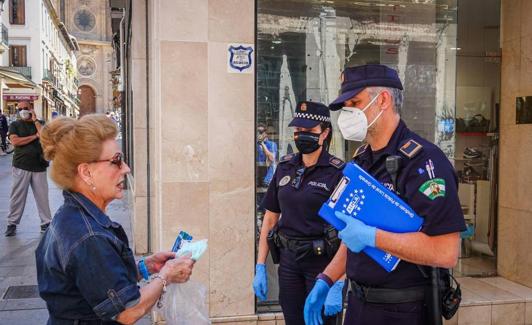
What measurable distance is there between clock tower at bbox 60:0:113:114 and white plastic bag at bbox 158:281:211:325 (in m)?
110

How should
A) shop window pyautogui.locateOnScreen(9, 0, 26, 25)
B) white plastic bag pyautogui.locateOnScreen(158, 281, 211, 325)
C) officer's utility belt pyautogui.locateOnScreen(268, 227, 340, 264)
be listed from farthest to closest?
shop window pyautogui.locateOnScreen(9, 0, 26, 25) → officer's utility belt pyautogui.locateOnScreen(268, 227, 340, 264) → white plastic bag pyautogui.locateOnScreen(158, 281, 211, 325)

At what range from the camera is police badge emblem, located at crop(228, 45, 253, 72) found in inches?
174

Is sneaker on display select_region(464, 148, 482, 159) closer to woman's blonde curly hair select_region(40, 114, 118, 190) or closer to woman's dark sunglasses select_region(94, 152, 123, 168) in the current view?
woman's dark sunglasses select_region(94, 152, 123, 168)

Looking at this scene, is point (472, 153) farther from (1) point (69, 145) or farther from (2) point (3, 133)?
(2) point (3, 133)

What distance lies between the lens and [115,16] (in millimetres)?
12047

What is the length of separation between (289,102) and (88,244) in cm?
355

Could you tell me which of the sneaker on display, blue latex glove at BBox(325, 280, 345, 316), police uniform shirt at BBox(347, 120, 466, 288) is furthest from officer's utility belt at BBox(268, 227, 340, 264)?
the sneaker on display

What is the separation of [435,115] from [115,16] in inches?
346

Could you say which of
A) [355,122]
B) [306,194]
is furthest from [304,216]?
[355,122]

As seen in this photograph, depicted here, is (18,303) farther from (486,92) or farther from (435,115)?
(486,92)

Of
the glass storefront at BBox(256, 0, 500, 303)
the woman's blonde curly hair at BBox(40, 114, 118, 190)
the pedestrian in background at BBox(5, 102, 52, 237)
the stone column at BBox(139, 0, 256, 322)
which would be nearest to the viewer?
the woman's blonde curly hair at BBox(40, 114, 118, 190)

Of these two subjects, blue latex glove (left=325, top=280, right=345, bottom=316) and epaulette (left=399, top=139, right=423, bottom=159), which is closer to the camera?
epaulette (left=399, top=139, right=423, bottom=159)

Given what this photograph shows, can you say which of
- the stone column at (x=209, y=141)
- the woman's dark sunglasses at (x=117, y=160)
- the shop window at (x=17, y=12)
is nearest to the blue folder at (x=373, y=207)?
the woman's dark sunglasses at (x=117, y=160)

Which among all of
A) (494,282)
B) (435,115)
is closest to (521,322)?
(494,282)
